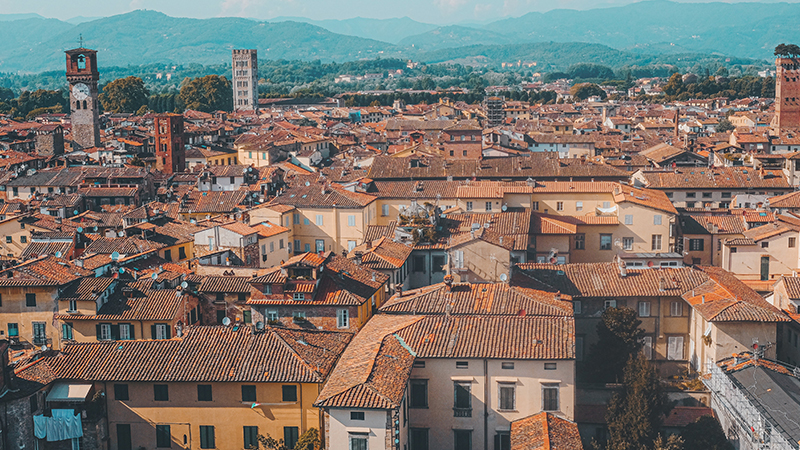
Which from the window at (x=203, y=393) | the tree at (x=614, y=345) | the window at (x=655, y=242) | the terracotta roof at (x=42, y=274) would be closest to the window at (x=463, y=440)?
the tree at (x=614, y=345)

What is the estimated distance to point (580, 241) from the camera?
41188 millimetres

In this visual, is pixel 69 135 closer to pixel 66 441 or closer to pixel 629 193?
pixel 629 193

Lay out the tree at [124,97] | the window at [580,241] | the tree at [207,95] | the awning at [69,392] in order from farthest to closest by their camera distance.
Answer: the tree at [207,95]
the tree at [124,97]
the window at [580,241]
the awning at [69,392]

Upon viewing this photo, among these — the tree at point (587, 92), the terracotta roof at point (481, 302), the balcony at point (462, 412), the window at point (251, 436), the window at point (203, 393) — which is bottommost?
the window at point (251, 436)

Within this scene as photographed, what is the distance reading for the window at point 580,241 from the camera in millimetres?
41125

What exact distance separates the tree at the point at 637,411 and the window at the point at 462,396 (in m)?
3.69

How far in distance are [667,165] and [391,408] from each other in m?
49.6

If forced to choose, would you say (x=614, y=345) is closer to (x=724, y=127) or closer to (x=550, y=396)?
(x=550, y=396)

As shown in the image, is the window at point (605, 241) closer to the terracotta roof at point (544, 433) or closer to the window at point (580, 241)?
the window at point (580, 241)

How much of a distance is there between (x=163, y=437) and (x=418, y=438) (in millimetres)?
6457

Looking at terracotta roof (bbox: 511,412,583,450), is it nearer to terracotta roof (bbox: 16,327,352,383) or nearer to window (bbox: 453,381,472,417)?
window (bbox: 453,381,472,417)

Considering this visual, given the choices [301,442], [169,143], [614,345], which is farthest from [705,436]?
[169,143]

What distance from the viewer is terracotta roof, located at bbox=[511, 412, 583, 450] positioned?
21.6m

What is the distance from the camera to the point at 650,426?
23.8 m
